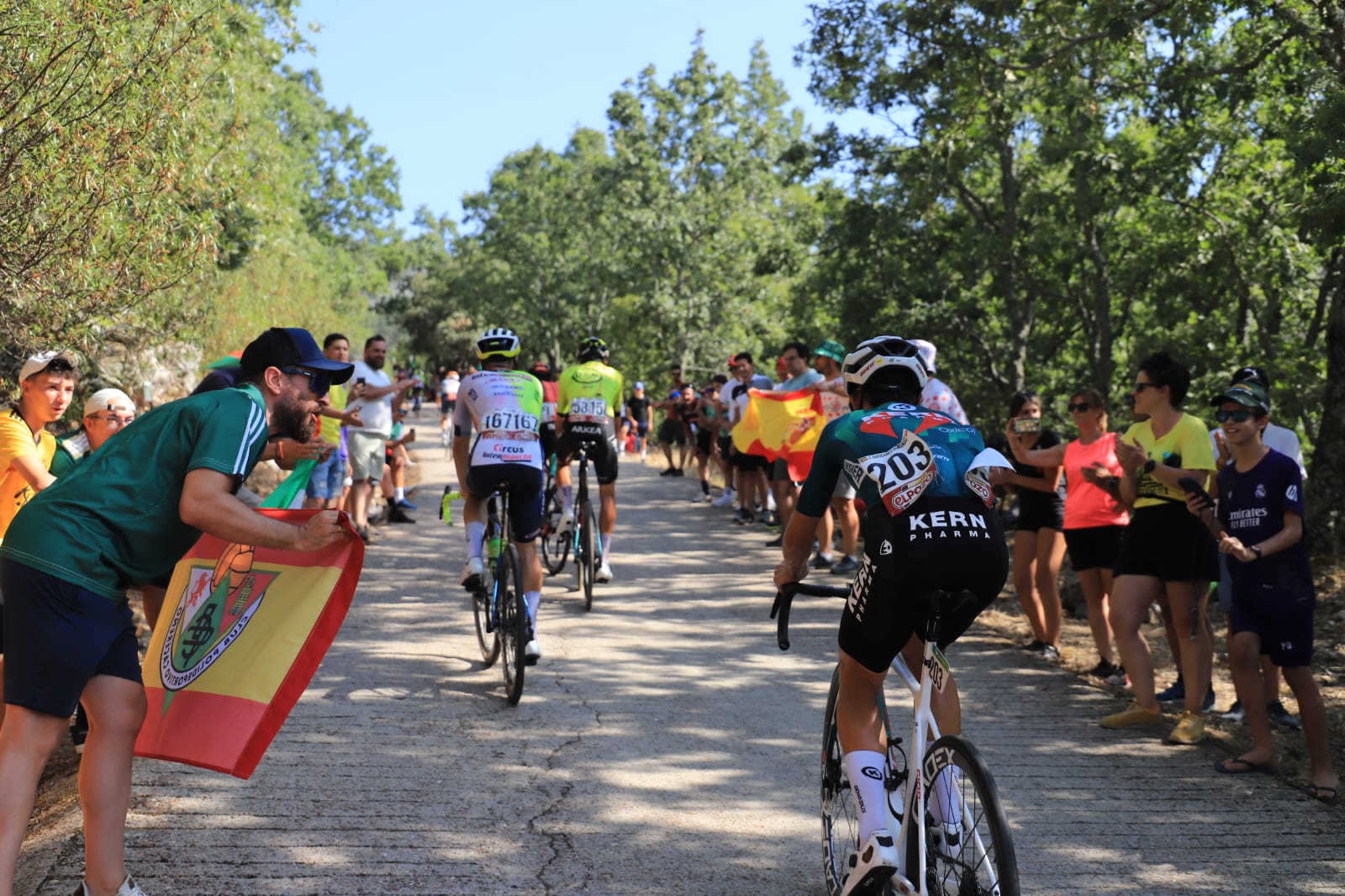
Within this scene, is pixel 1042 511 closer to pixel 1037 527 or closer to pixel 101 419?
pixel 1037 527

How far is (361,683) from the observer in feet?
26.0

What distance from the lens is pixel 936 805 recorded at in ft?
12.5

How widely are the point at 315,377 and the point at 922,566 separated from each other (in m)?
2.11

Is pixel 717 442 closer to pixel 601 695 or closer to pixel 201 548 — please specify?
pixel 601 695

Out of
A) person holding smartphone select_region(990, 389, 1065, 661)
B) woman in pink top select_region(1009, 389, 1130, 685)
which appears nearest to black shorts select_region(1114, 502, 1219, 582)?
woman in pink top select_region(1009, 389, 1130, 685)

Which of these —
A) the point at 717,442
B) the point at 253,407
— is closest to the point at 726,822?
the point at 253,407

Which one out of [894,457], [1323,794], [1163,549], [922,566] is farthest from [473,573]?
[1323,794]

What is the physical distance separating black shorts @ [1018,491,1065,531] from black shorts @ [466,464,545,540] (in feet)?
11.8

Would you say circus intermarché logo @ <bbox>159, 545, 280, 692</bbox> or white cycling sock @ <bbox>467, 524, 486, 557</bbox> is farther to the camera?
white cycling sock @ <bbox>467, 524, 486, 557</bbox>

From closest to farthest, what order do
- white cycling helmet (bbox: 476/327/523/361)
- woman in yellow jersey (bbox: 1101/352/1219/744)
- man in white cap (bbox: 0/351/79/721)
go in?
man in white cap (bbox: 0/351/79/721), woman in yellow jersey (bbox: 1101/352/1219/744), white cycling helmet (bbox: 476/327/523/361)

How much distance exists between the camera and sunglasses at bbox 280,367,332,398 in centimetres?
407

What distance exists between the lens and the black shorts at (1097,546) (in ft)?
27.0

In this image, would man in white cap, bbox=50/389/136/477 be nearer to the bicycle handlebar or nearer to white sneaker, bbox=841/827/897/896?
the bicycle handlebar

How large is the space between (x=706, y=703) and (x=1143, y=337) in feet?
52.3
